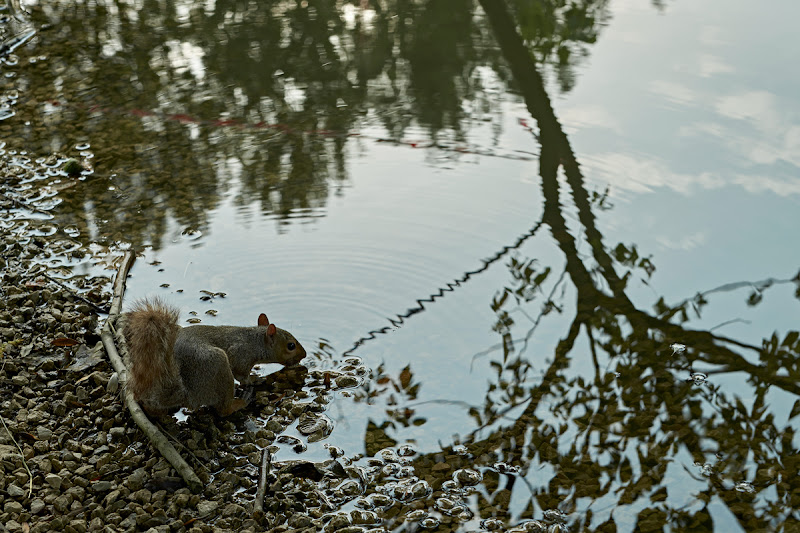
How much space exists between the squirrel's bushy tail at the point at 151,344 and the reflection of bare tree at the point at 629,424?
1.03 metres

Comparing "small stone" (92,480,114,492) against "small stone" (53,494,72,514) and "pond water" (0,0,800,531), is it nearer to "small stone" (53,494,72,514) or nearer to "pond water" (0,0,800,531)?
"small stone" (53,494,72,514)

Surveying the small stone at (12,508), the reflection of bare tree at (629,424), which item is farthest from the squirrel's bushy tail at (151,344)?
the reflection of bare tree at (629,424)

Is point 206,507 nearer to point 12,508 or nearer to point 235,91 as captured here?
point 12,508

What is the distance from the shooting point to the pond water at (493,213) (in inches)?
157

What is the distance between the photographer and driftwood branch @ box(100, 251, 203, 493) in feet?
11.7

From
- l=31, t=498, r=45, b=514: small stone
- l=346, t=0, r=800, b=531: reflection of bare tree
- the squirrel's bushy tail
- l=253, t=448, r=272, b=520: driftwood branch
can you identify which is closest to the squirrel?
the squirrel's bushy tail

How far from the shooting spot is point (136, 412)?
3.85 m

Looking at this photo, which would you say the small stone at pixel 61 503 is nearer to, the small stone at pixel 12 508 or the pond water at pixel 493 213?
the small stone at pixel 12 508

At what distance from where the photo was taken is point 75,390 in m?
4.16

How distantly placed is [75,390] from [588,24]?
6.69 m

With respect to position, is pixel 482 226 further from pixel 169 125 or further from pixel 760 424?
pixel 169 125

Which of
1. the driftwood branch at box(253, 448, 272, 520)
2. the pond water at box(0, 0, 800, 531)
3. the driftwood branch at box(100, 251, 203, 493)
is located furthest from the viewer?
the pond water at box(0, 0, 800, 531)

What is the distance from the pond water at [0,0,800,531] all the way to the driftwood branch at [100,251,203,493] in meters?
0.40

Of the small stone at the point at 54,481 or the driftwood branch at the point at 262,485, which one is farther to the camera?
the small stone at the point at 54,481
